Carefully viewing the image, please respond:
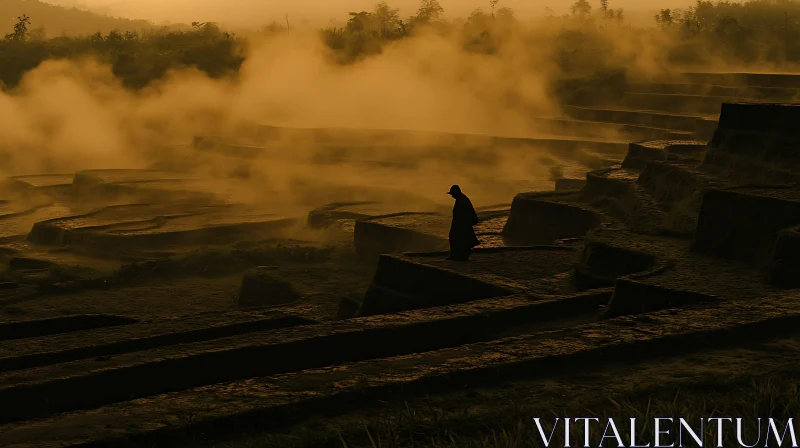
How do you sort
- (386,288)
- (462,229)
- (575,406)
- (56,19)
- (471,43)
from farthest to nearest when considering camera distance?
1. (56,19)
2. (471,43)
3. (386,288)
4. (462,229)
5. (575,406)

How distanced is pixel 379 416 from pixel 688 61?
90.0 ft

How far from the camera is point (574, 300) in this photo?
26.2ft

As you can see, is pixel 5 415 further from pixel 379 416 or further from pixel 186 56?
pixel 186 56

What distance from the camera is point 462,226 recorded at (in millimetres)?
9586

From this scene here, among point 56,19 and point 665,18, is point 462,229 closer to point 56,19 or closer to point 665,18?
point 665,18

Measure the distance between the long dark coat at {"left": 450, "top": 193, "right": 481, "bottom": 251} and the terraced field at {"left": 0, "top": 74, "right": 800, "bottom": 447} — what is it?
230 mm

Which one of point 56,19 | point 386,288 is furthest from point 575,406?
point 56,19

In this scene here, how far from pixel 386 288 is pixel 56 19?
3743 inches

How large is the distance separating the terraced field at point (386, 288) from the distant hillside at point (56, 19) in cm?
7698

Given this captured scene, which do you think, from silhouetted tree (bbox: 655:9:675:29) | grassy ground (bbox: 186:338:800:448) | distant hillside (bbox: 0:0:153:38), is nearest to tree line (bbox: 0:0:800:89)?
silhouetted tree (bbox: 655:9:675:29)

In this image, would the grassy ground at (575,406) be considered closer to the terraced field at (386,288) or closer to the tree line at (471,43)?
the terraced field at (386,288)

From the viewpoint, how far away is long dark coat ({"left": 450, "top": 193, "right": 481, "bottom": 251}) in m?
9.59

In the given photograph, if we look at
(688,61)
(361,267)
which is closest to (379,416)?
(361,267)

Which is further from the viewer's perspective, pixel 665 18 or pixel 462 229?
pixel 665 18
